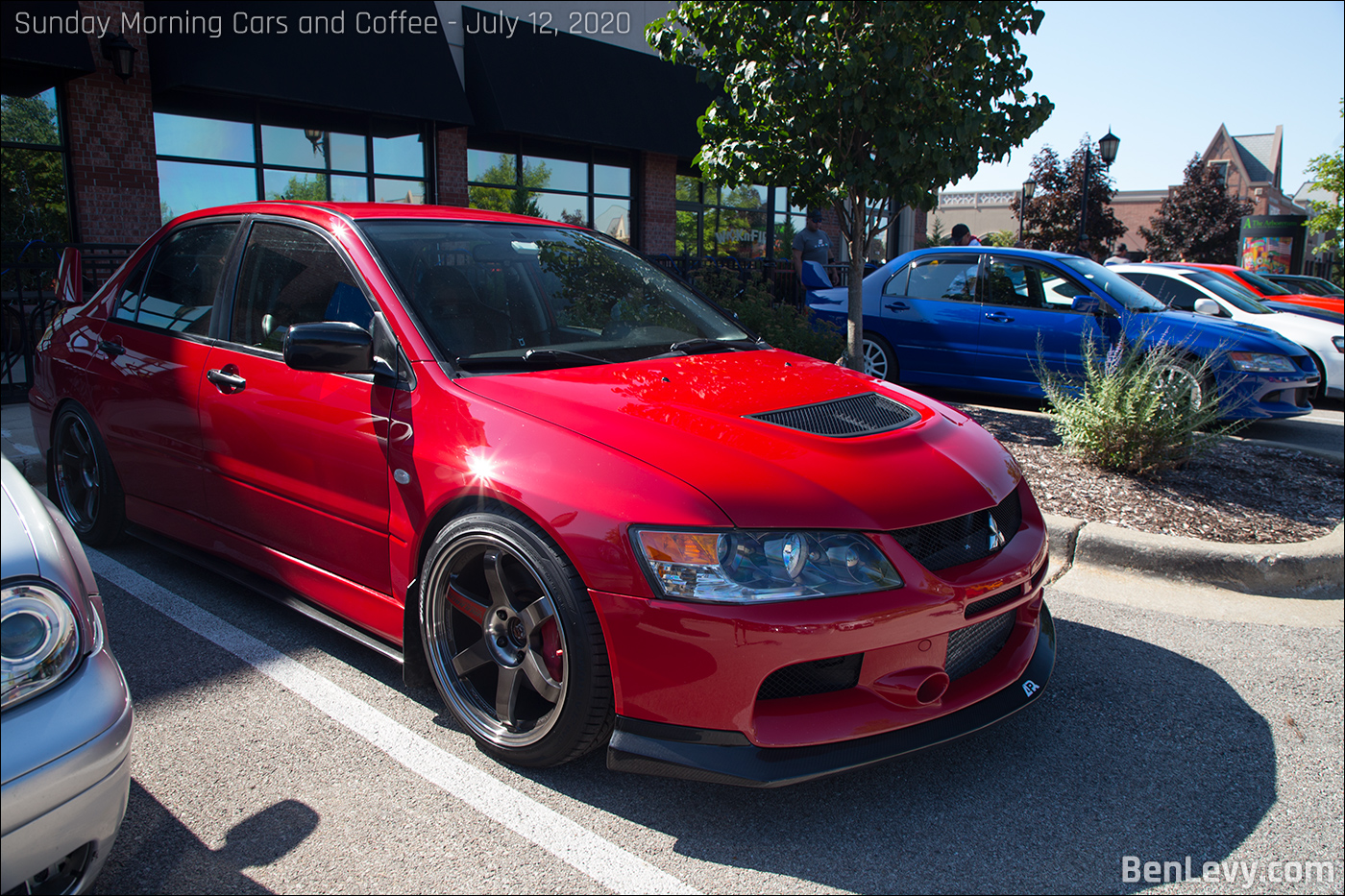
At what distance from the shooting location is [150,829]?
237 cm

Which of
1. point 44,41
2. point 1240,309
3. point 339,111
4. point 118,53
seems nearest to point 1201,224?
point 1240,309

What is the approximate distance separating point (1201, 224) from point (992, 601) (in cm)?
3874

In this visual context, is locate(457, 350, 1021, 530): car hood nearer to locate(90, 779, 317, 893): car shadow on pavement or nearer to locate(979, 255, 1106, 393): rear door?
locate(90, 779, 317, 893): car shadow on pavement

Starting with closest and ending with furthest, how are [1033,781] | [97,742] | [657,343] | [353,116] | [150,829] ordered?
1. [97,742]
2. [150,829]
3. [1033,781]
4. [657,343]
5. [353,116]

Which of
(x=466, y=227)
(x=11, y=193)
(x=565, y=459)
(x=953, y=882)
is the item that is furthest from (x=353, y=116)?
(x=953, y=882)

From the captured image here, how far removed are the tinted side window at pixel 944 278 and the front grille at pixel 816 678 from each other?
703 centimetres

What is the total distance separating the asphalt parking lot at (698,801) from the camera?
7.39 feet

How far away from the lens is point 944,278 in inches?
351

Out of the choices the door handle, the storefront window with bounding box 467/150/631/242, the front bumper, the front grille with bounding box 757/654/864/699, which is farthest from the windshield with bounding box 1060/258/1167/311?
the front bumper

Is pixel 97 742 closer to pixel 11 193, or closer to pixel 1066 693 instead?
pixel 1066 693

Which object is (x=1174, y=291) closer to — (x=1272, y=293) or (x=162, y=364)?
(x=1272, y=293)

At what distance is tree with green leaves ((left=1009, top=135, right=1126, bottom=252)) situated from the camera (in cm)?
2917

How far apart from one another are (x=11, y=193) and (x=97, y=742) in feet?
36.7

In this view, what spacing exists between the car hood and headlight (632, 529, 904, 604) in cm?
6
